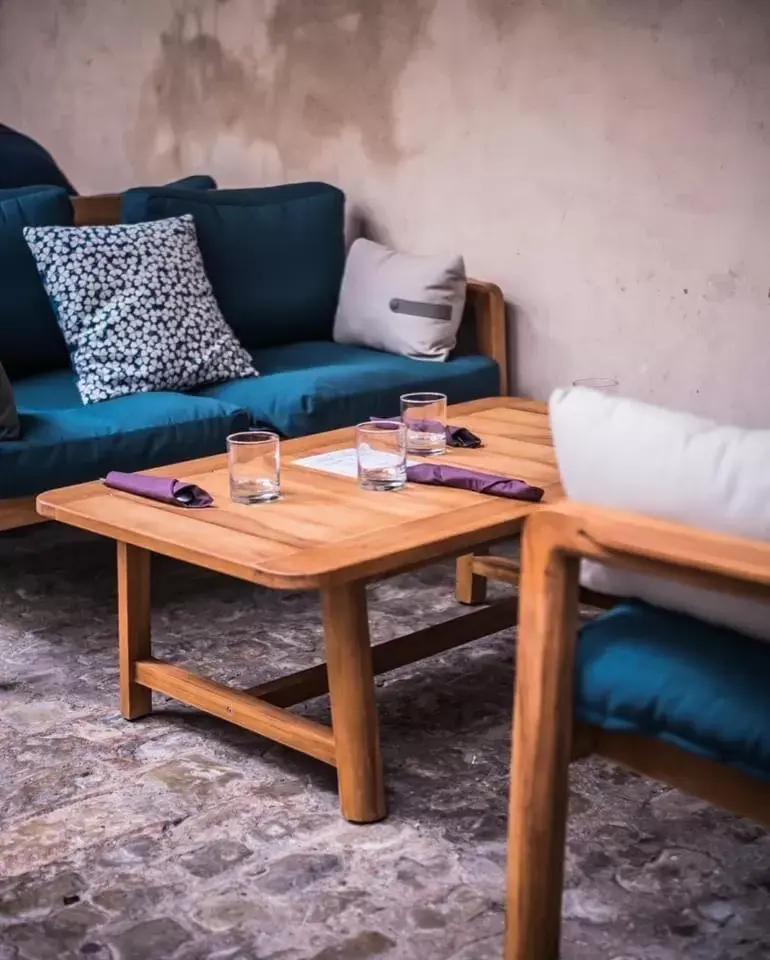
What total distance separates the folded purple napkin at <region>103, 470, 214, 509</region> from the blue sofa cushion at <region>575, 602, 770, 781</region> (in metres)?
0.87

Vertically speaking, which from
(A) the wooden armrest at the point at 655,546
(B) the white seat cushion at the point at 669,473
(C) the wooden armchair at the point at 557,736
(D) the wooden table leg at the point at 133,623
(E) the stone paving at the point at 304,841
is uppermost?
(B) the white seat cushion at the point at 669,473

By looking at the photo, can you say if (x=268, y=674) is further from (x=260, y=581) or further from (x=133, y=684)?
(x=260, y=581)

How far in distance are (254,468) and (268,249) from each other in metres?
1.70

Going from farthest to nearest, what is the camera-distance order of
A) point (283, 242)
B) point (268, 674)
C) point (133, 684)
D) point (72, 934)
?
point (283, 242), point (268, 674), point (133, 684), point (72, 934)

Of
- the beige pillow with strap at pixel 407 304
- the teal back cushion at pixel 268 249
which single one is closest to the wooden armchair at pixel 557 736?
the beige pillow with strap at pixel 407 304

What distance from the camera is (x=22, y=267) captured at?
343 centimetres

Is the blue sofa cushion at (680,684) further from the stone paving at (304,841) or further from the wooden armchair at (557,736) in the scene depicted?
the stone paving at (304,841)

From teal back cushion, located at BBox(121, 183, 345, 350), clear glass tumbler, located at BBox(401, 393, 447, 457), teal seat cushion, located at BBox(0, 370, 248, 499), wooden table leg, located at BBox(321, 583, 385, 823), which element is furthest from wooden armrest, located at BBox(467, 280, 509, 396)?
wooden table leg, located at BBox(321, 583, 385, 823)

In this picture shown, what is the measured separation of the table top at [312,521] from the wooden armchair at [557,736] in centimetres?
43

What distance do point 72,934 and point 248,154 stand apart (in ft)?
10.6

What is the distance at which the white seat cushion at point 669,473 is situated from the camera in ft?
4.69

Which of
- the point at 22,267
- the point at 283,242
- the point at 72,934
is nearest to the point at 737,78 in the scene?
the point at 283,242

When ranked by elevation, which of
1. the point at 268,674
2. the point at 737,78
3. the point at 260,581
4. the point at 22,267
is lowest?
the point at 268,674

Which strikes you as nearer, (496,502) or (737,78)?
(496,502)
